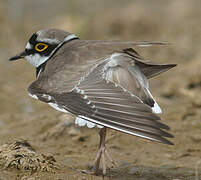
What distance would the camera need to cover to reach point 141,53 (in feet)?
38.2

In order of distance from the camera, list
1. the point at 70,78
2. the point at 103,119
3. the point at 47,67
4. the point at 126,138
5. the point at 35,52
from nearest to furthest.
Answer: the point at 103,119
the point at 70,78
the point at 47,67
the point at 35,52
the point at 126,138

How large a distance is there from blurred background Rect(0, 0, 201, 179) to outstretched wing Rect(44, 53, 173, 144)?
956 mm

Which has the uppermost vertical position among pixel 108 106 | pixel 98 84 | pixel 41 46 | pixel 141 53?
pixel 41 46

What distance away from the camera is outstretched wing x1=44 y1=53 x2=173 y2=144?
473cm

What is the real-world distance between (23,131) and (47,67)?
1611 millimetres

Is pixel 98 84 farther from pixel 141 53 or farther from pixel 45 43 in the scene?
pixel 141 53

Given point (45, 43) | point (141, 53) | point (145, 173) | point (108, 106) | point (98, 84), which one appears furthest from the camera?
point (141, 53)

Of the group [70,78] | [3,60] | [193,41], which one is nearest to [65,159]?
[70,78]

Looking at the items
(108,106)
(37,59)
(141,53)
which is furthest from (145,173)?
(141,53)

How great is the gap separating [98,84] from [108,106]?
368mm

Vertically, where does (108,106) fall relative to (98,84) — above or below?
below

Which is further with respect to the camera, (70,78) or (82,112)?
(70,78)

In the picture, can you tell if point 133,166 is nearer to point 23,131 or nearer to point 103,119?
point 103,119

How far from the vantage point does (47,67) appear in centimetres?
607
